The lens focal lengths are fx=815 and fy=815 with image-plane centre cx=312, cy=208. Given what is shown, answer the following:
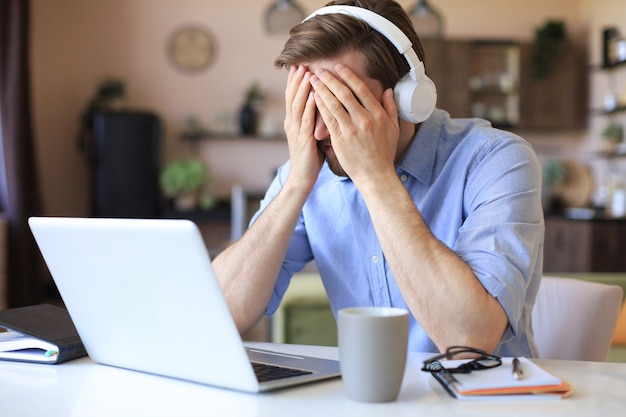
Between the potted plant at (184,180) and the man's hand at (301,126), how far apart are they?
16.3 ft

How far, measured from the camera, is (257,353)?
1.23 meters

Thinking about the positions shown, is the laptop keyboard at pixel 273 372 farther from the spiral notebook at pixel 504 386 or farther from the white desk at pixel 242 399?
the spiral notebook at pixel 504 386

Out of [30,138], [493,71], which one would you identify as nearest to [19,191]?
[30,138]

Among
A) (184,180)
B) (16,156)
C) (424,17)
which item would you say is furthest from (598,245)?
(16,156)

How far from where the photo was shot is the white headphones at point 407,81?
1.44 meters

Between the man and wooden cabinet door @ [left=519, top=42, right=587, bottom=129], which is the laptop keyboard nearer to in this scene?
the man

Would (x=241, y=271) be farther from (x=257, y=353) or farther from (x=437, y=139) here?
(x=437, y=139)

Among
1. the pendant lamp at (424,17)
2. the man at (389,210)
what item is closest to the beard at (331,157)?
the man at (389,210)

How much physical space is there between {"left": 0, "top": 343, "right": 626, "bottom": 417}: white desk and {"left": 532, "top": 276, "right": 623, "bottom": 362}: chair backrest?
1.97 feet

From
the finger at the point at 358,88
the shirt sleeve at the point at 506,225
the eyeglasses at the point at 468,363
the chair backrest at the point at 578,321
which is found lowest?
the chair backrest at the point at 578,321

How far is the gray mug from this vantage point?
36.0 inches

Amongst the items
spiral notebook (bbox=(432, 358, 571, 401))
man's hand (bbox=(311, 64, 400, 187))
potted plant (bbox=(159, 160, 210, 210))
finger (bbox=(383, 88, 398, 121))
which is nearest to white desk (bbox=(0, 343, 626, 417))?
spiral notebook (bbox=(432, 358, 571, 401))

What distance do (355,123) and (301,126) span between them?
0.14m

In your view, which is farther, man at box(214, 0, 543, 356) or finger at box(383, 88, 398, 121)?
finger at box(383, 88, 398, 121)
